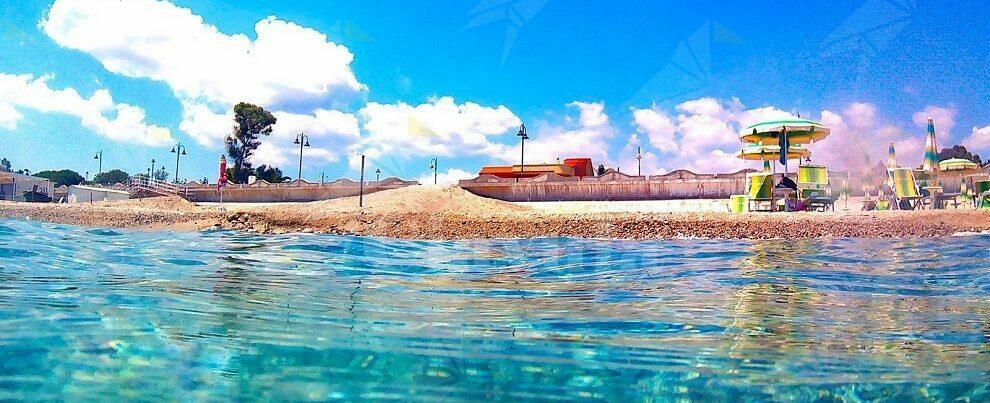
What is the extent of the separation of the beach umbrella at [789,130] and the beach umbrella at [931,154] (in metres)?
3.15

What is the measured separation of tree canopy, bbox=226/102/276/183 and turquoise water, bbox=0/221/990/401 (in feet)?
149

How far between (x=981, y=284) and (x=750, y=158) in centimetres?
1490

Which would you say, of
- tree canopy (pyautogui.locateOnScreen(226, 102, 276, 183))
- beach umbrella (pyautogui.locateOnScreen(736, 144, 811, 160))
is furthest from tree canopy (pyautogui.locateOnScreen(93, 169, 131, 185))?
beach umbrella (pyautogui.locateOnScreen(736, 144, 811, 160))

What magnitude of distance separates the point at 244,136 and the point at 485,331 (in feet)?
169

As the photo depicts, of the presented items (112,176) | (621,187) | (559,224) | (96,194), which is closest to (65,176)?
(112,176)

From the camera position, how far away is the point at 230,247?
9.29 meters

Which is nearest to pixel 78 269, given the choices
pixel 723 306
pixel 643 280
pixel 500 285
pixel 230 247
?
pixel 230 247

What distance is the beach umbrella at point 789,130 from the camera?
16.7 m

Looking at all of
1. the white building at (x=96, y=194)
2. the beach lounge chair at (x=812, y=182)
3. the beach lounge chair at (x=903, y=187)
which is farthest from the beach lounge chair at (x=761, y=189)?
the white building at (x=96, y=194)

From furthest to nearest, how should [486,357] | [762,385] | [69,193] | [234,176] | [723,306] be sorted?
[234,176] < [69,193] < [723,306] < [486,357] < [762,385]

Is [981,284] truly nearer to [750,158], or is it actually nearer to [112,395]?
[112,395]

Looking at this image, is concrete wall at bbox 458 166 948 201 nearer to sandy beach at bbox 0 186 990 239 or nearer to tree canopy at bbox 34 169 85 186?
sandy beach at bbox 0 186 990 239

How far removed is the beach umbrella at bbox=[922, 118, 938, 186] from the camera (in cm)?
1789

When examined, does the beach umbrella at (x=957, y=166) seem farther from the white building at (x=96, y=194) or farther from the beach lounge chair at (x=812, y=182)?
the white building at (x=96, y=194)
